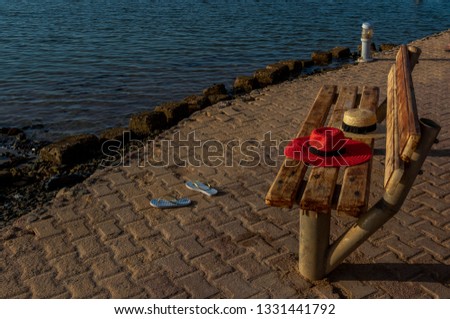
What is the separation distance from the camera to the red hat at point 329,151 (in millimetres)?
4328

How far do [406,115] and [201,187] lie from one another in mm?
2648

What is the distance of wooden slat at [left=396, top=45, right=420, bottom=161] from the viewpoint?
3.42 m

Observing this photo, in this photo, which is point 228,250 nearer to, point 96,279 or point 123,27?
point 96,279

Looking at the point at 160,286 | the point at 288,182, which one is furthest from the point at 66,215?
the point at 288,182

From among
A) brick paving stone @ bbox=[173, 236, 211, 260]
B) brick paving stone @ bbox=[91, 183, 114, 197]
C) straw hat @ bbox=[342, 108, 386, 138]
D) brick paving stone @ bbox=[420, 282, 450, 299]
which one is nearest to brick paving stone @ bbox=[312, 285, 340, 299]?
brick paving stone @ bbox=[420, 282, 450, 299]

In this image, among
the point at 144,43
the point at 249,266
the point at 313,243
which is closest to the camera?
the point at 313,243

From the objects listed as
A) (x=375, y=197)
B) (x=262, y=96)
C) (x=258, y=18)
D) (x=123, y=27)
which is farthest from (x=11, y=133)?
(x=258, y=18)

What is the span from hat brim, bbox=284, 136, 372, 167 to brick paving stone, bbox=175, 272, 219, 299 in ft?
3.97

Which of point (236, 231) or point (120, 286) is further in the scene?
point (236, 231)

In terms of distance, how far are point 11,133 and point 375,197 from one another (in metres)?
7.29

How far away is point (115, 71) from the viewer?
14.9 meters

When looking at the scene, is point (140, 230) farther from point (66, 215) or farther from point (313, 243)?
point (313, 243)

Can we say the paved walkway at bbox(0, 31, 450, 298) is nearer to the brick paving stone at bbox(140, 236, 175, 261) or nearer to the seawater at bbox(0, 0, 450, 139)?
the brick paving stone at bbox(140, 236, 175, 261)

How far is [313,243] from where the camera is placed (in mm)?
4098
